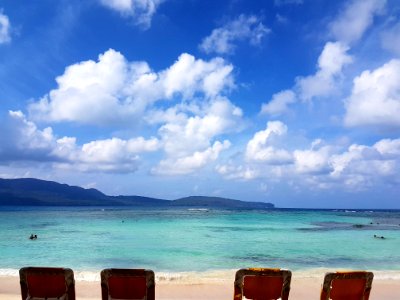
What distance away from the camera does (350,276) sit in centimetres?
487

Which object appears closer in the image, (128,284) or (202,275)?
(128,284)

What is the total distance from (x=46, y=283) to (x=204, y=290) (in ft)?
19.8

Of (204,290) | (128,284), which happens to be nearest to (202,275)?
(204,290)

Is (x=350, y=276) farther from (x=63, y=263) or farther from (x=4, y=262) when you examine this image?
(x=4, y=262)

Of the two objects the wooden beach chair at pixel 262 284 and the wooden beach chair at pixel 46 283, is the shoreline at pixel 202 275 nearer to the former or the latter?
the wooden beach chair at pixel 262 284

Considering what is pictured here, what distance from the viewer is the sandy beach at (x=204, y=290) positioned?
31.2 feet

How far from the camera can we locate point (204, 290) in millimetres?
10266

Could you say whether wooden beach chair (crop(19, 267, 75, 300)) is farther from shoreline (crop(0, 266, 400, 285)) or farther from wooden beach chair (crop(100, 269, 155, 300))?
shoreline (crop(0, 266, 400, 285))

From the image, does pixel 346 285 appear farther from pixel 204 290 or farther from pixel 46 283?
pixel 204 290

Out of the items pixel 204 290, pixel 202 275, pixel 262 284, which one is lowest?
pixel 202 275

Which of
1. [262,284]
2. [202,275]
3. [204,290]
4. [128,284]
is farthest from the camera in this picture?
[202,275]

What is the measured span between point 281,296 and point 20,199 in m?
192

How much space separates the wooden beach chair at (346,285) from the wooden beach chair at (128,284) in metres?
2.03

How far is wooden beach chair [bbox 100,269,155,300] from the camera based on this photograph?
4.77 metres
